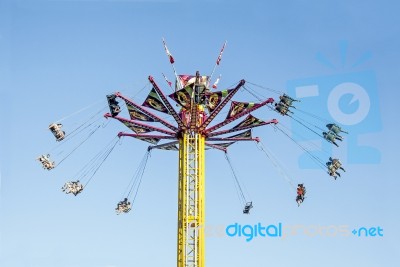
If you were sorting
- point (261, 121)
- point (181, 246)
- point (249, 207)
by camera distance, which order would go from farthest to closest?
point (249, 207)
point (261, 121)
point (181, 246)

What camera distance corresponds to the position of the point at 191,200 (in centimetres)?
3288

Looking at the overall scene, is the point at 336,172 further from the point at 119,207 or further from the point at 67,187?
the point at 67,187

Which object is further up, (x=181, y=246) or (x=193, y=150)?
(x=193, y=150)

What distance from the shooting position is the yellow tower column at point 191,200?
32.0m

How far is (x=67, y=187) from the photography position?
35.3m

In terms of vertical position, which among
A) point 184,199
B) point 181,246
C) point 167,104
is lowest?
point 181,246

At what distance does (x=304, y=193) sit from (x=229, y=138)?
4.97 meters

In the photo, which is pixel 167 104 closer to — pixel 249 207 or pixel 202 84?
pixel 202 84

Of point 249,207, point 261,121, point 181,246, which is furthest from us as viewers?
point 249,207

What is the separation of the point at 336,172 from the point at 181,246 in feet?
29.4

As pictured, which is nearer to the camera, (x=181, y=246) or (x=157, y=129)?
(x=181, y=246)

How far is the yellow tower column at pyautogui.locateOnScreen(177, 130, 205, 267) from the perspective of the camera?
105ft

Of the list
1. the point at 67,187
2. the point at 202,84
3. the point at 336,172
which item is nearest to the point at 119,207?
the point at 67,187

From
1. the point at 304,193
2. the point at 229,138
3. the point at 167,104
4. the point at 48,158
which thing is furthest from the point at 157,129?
the point at 304,193
